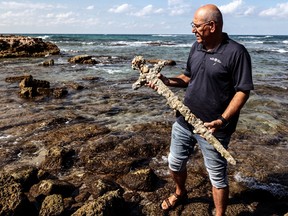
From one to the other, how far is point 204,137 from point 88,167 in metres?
3.19

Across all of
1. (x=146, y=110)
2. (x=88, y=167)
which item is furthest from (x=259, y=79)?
(x=88, y=167)

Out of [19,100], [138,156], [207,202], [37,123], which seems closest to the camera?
[207,202]

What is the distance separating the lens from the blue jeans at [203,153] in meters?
3.69

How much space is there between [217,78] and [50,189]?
10.0 ft

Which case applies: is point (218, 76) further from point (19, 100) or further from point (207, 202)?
point (19, 100)

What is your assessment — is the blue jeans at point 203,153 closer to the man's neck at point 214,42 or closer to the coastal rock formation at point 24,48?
the man's neck at point 214,42

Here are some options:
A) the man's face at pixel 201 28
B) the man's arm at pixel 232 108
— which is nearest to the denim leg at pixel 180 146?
the man's arm at pixel 232 108

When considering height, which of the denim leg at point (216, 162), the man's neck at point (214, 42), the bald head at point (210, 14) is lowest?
the denim leg at point (216, 162)

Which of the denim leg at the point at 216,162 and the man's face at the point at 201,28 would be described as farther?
the denim leg at the point at 216,162

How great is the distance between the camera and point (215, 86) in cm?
352

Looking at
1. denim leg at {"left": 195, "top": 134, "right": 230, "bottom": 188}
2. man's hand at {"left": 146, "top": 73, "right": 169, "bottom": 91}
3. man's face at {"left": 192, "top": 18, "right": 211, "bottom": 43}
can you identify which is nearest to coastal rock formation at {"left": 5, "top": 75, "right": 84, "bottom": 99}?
man's hand at {"left": 146, "top": 73, "right": 169, "bottom": 91}

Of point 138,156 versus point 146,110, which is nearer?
point 138,156

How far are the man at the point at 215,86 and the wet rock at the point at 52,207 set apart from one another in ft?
5.86

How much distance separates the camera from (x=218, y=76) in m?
3.44
